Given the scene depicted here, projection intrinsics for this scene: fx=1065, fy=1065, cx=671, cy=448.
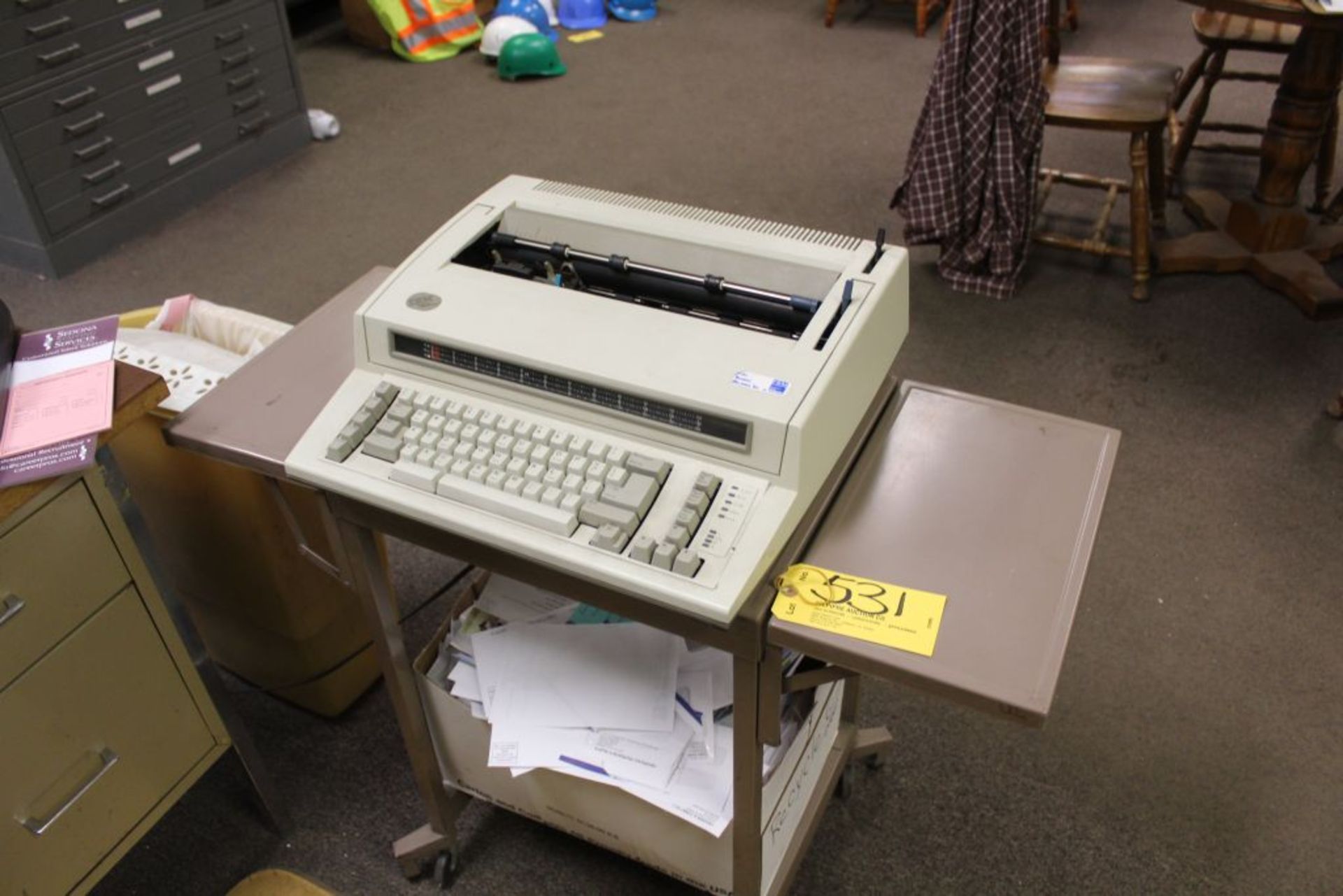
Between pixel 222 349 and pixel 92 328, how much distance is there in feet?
1.27

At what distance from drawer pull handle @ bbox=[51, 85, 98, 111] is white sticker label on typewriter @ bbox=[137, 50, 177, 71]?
0.55ft

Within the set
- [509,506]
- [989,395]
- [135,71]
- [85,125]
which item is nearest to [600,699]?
[509,506]

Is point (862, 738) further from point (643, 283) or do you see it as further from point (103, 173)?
point (103, 173)

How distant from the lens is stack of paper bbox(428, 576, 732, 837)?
1271 millimetres

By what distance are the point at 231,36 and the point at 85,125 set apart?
22.4 inches

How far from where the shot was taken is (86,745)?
4.29 ft

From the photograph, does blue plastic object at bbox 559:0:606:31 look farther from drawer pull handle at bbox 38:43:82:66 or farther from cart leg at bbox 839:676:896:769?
cart leg at bbox 839:676:896:769

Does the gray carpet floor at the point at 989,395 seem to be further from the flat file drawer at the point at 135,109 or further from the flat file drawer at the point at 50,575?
the flat file drawer at the point at 50,575

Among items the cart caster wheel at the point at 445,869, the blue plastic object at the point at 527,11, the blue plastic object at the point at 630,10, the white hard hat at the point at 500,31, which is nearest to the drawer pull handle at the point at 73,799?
the cart caster wheel at the point at 445,869

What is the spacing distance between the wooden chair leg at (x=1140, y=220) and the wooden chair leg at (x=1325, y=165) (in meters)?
0.60

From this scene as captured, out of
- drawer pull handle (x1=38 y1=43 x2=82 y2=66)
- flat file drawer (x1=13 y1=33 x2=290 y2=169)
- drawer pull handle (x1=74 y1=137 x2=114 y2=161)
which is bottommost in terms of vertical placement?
drawer pull handle (x1=74 y1=137 x2=114 y2=161)

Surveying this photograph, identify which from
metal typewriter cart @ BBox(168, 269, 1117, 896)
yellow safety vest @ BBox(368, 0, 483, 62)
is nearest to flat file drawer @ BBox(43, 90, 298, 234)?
yellow safety vest @ BBox(368, 0, 483, 62)

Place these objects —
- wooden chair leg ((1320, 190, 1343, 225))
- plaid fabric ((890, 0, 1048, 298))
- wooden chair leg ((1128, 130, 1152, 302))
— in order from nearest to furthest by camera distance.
Answer: plaid fabric ((890, 0, 1048, 298)) → wooden chair leg ((1128, 130, 1152, 302)) → wooden chair leg ((1320, 190, 1343, 225))

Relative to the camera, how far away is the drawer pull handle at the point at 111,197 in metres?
2.94
